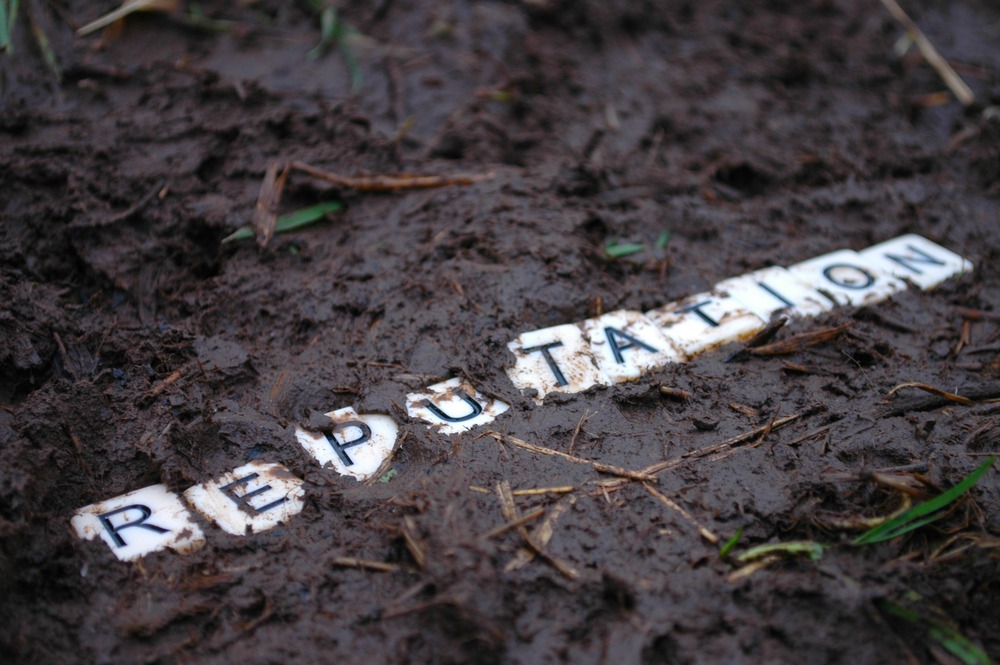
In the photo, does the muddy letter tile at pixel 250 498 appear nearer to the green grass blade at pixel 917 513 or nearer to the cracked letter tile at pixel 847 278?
the green grass blade at pixel 917 513

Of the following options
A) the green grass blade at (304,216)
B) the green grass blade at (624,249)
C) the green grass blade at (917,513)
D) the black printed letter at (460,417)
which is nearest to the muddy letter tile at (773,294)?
the green grass blade at (624,249)

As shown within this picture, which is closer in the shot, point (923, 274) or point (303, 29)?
point (923, 274)

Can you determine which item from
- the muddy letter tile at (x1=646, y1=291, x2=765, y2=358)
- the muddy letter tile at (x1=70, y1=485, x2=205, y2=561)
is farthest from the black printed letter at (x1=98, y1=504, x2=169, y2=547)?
the muddy letter tile at (x1=646, y1=291, x2=765, y2=358)

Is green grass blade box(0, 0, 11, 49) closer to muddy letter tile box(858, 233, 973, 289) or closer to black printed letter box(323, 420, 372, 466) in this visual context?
black printed letter box(323, 420, 372, 466)

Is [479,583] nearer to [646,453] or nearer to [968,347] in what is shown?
[646,453]

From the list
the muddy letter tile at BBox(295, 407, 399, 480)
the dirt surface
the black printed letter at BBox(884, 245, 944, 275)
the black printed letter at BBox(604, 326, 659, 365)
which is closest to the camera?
the dirt surface

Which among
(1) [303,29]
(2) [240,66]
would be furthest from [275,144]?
(1) [303,29]
